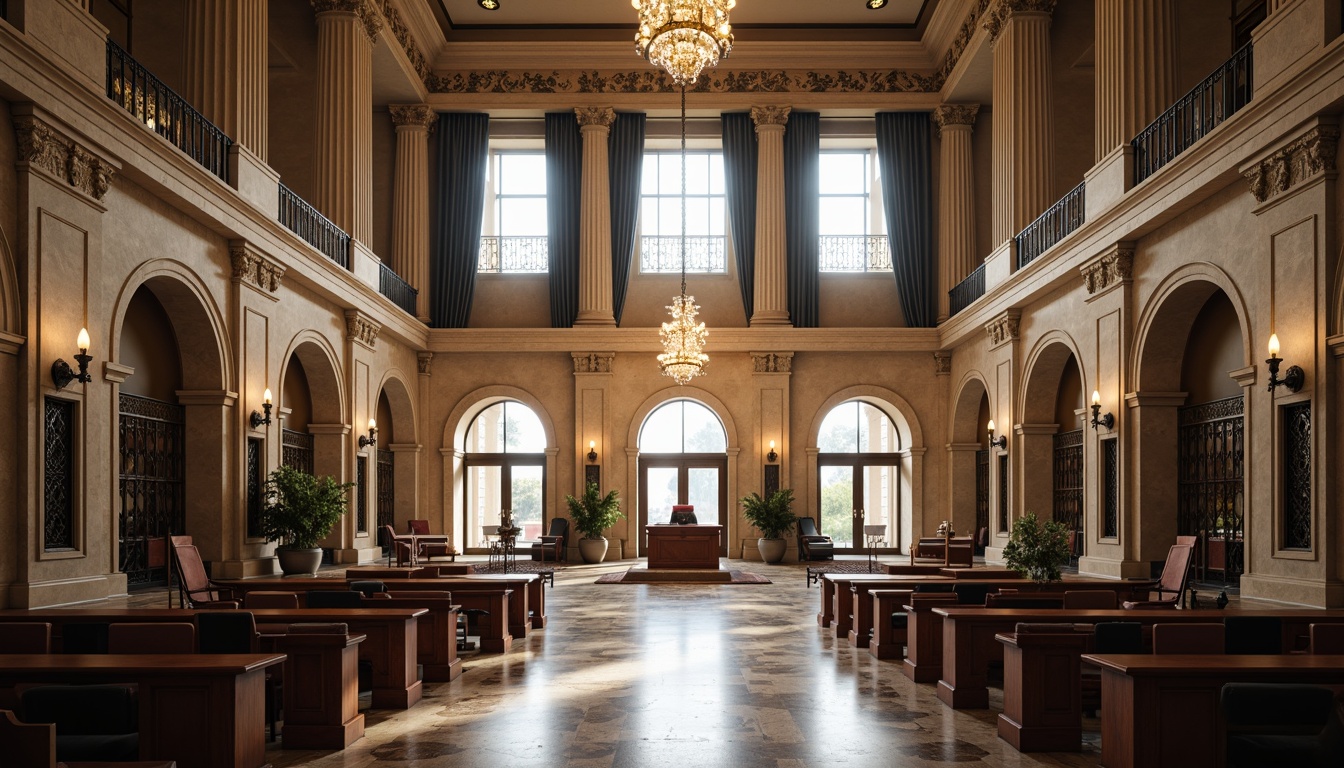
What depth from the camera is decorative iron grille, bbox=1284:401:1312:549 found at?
30.7 feet

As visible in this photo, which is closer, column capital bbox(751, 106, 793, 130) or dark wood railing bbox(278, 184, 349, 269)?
dark wood railing bbox(278, 184, 349, 269)

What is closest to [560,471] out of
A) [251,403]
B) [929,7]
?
[251,403]

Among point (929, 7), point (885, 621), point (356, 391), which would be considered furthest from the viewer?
point (929, 7)

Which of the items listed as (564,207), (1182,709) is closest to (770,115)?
(564,207)

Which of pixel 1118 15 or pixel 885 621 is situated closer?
pixel 885 621

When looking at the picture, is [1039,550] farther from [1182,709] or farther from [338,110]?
[338,110]

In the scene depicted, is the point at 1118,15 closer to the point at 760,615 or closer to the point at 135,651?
the point at 760,615

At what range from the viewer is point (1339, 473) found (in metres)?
8.93

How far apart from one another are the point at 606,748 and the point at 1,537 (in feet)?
17.7

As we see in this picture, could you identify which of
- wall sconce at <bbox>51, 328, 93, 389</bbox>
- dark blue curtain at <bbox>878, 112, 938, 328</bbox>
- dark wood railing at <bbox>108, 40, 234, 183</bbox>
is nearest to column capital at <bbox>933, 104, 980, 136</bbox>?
dark blue curtain at <bbox>878, 112, 938, 328</bbox>

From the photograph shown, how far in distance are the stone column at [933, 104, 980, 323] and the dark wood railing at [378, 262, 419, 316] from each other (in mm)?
10646

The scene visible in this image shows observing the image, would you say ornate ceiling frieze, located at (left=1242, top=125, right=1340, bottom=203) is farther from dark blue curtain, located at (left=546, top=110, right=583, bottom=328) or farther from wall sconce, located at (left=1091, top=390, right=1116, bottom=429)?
dark blue curtain, located at (left=546, top=110, right=583, bottom=328)

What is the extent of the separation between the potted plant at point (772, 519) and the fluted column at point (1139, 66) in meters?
9.95

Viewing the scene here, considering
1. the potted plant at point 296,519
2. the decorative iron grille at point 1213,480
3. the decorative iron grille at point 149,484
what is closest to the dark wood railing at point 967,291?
the decorative iron grille at point 1213,480
